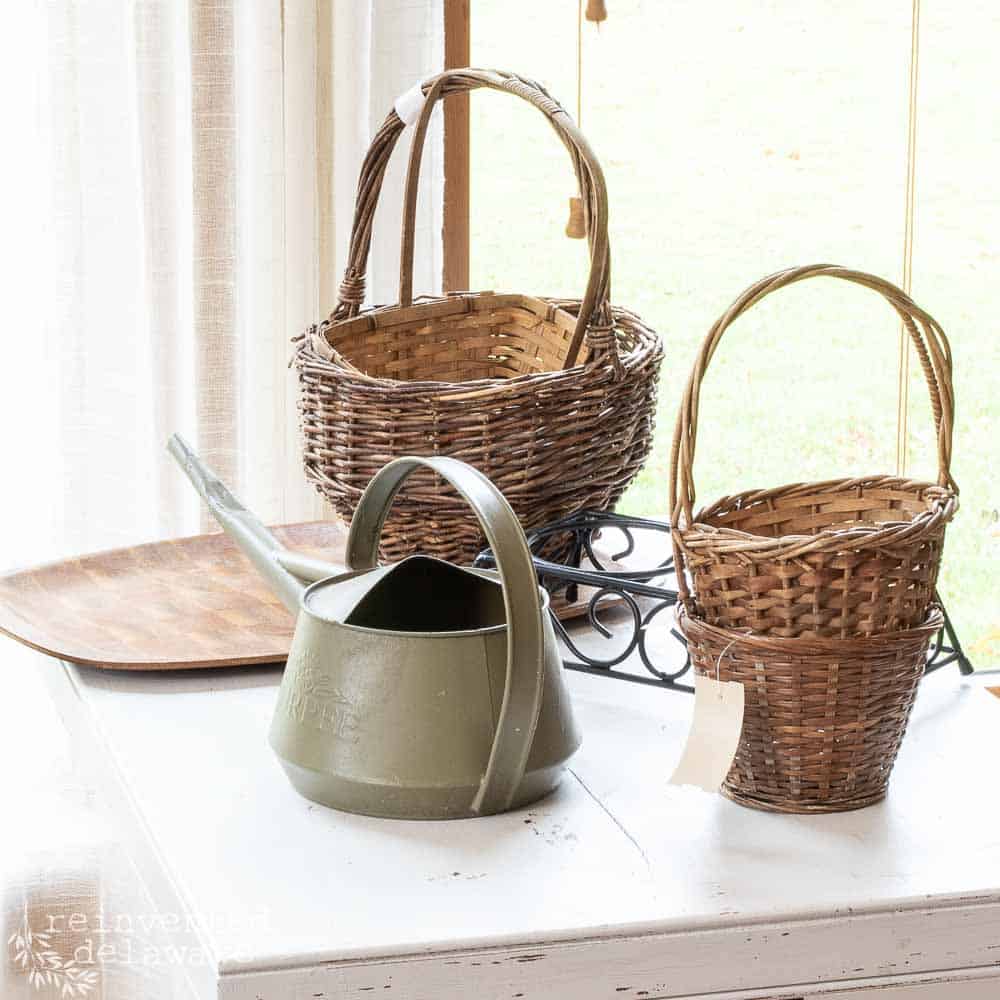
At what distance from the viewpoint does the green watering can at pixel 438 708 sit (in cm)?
74

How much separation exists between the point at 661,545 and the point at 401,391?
39 cm

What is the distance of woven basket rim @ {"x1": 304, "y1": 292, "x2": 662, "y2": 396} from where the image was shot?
1045mm

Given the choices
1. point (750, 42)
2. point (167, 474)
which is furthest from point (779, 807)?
point (750, 42)

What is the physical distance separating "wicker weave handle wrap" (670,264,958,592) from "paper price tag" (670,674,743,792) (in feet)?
0.21

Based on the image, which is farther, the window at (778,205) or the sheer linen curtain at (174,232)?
the window at (778,205)

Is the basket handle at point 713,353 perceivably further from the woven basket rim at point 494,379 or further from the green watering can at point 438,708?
the woven basket rim at point 494,379

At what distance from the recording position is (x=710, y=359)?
77 centimetres

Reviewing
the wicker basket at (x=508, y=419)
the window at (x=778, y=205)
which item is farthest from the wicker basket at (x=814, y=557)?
the window at (x=778, y=205)

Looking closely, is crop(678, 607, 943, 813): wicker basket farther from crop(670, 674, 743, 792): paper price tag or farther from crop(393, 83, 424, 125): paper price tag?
crop(393, 83, 424, 125): paper price tag

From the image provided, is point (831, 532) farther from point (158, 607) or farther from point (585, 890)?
point (158, 607)

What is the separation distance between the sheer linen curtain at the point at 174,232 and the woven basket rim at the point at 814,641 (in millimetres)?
1168

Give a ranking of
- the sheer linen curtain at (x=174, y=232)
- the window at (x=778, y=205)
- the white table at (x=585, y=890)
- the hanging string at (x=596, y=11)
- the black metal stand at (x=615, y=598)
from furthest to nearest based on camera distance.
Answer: the window at (x=778, y=205)
the hanging string at (x=596, y=11)
the sheer linen curtain at (x=174, y=232)
the black metal stand at (x=615, y=598)
the white table at (x=585, y=890)

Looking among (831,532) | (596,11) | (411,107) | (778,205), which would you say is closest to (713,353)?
(831,532)

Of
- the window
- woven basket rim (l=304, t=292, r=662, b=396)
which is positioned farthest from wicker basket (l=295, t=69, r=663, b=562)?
the window
